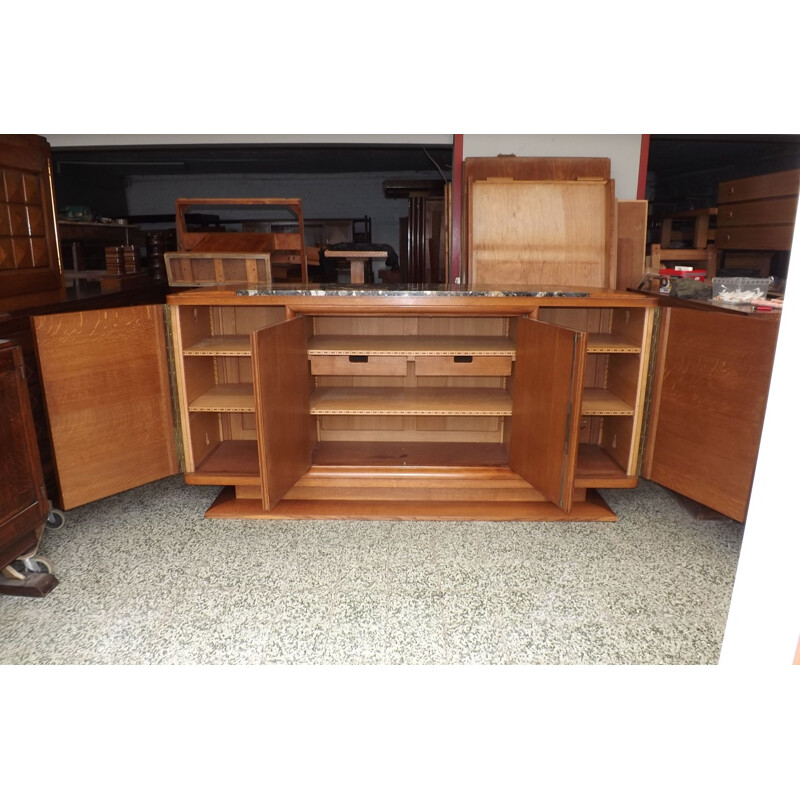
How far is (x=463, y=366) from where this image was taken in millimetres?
2855

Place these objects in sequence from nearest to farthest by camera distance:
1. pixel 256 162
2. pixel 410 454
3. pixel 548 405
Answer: pixel 548 405 → pixel 410 454 → pixel 256 162

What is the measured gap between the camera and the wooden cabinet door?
2.09m

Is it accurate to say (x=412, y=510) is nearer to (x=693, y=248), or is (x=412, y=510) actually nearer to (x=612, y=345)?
(x=612, y=345)

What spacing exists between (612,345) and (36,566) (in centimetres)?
283

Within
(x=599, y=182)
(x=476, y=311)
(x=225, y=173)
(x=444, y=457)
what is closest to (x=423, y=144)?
(x=599, y=182)

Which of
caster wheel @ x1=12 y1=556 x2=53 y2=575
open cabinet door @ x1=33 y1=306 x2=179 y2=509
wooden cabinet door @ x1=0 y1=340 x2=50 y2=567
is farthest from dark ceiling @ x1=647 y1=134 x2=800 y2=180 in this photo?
caster wheel @ x1=12 y1=556 x2=53 y2=575

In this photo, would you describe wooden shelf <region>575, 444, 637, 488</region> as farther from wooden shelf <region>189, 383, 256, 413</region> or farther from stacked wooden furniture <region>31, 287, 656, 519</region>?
wooden shelf <region>189, 383, 256, 413</region>

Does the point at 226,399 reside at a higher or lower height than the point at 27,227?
lower

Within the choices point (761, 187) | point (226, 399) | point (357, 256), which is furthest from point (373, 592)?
→ point (761, 187)

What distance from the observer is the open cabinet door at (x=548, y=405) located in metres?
2.38

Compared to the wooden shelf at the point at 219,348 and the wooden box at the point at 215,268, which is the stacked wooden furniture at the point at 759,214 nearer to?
the wooden box at the point at 215,268

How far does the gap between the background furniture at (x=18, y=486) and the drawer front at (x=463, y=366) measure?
173cm

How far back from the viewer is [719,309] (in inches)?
99.0

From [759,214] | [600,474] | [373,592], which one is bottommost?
[373,592]
